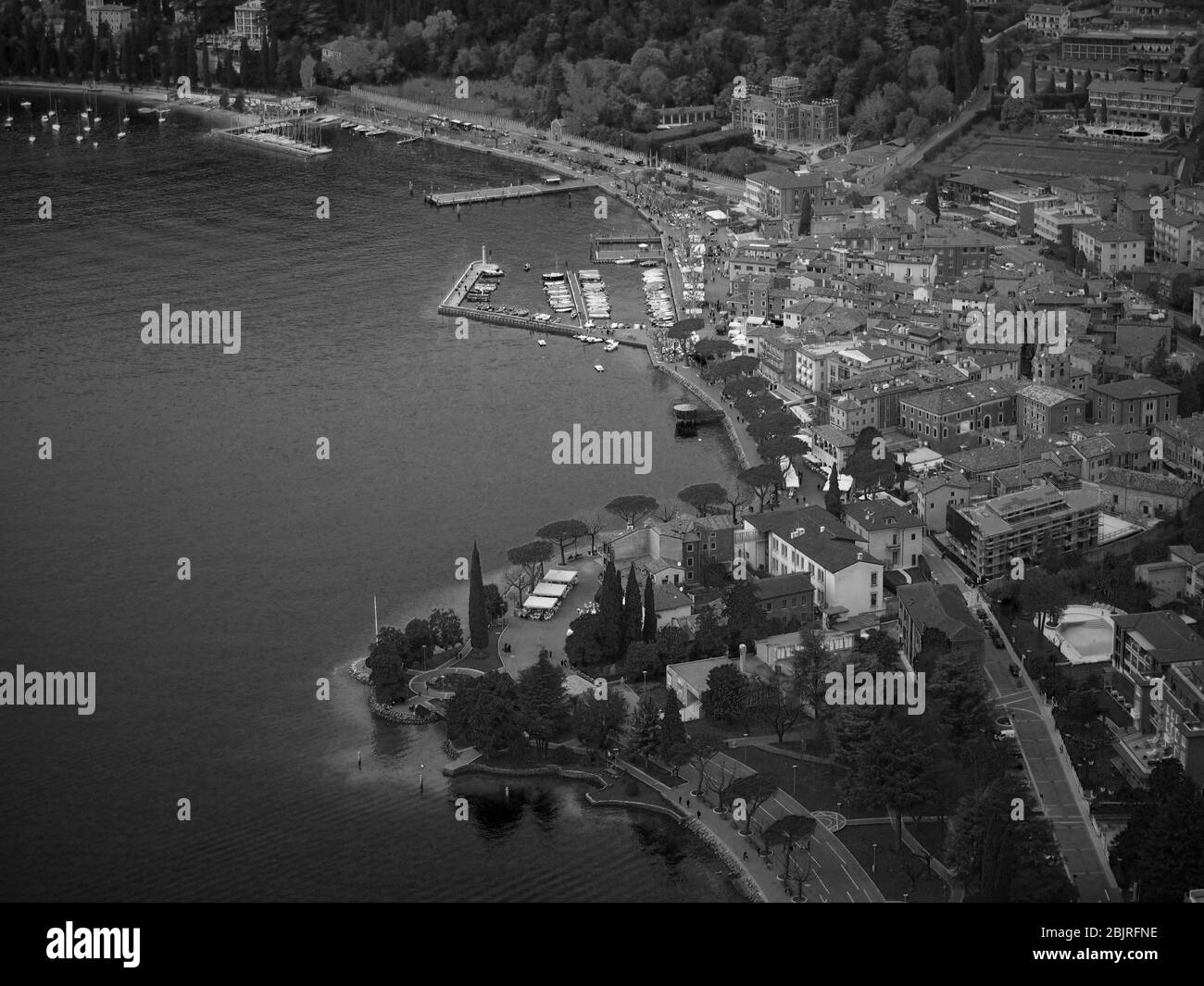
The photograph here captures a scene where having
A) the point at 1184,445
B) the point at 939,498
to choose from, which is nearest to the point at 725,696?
the point at 939,498

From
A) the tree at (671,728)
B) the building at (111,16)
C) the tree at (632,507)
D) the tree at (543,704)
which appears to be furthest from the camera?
the building at (111,16)

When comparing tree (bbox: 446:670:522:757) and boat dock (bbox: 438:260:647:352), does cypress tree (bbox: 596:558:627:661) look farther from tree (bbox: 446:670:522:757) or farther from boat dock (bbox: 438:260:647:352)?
boat dock (bbox: 438:260:647:352)

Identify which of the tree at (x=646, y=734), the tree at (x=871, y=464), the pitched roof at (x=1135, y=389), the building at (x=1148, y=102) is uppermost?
the building at (x=1148, y=102)

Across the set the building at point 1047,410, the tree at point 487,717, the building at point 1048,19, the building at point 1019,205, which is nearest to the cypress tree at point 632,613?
the tree at point 487,717

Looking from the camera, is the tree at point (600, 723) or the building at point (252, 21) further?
the building at point (252, 21)

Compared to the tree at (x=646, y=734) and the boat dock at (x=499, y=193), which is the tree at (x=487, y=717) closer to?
the tree at (x=646, y=734)

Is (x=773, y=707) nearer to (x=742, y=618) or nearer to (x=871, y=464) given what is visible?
(x=742, y=618)

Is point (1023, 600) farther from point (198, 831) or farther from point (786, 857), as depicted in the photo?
point (198, 831)
